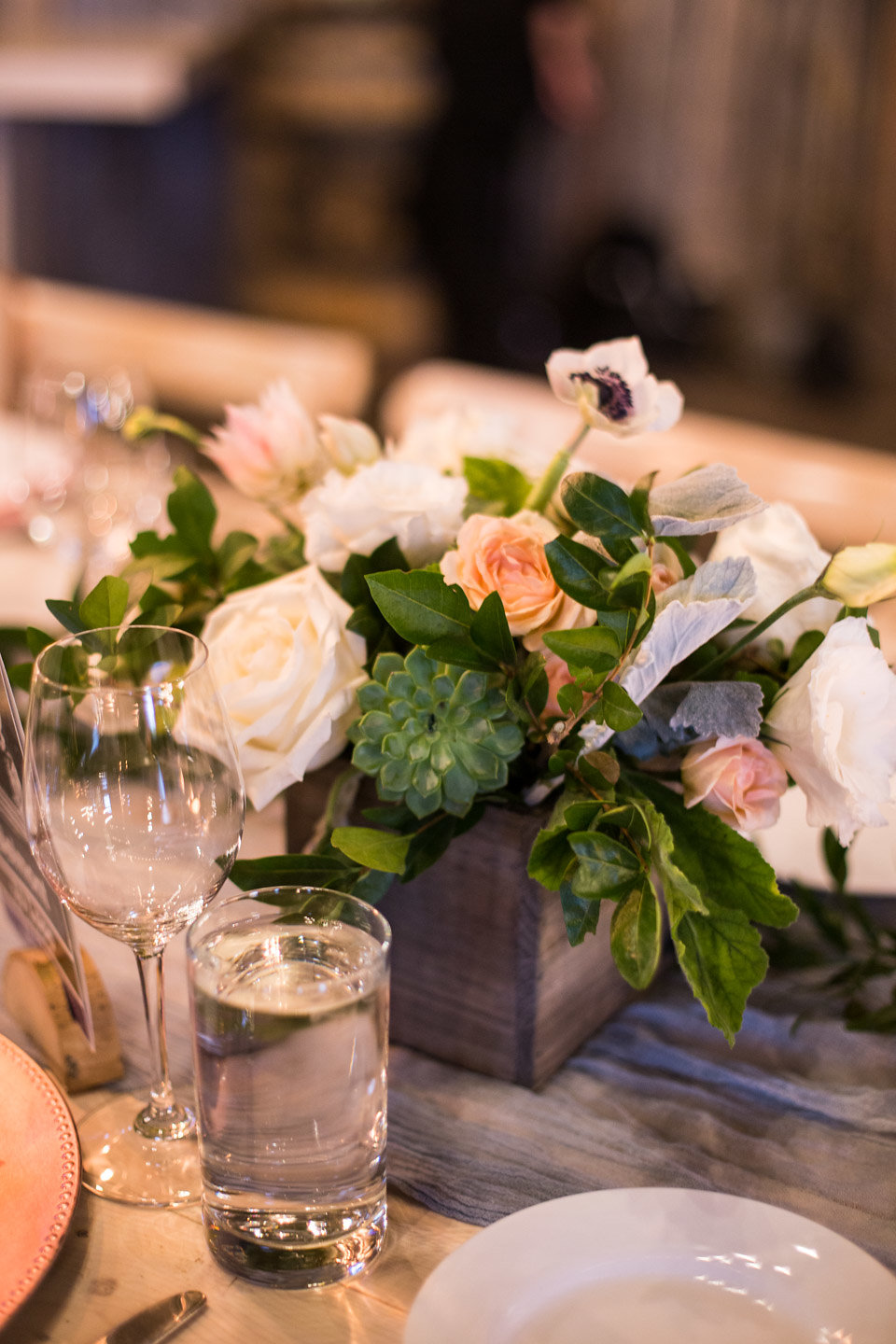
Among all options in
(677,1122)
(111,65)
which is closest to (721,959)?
(677,1122)

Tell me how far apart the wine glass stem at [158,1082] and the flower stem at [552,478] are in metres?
0.31

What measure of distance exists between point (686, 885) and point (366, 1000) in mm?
135

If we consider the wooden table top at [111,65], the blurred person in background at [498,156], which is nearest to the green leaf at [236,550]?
the wooden table top at [111,65]

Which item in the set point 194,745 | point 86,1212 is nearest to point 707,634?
point 194,745

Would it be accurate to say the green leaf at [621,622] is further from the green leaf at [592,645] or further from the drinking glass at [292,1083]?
the drinking glass at [292,1083]

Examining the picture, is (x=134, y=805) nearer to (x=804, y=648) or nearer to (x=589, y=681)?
(x=589, y=681)

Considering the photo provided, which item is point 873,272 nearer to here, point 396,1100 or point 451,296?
point 451,296

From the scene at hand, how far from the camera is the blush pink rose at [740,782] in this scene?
57 centimetres

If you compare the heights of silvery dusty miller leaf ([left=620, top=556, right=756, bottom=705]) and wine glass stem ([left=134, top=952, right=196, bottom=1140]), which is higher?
silvery dusty miller leaf ([left=620, top=556, right=756, bottom=705])

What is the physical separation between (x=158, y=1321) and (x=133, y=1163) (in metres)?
0.10

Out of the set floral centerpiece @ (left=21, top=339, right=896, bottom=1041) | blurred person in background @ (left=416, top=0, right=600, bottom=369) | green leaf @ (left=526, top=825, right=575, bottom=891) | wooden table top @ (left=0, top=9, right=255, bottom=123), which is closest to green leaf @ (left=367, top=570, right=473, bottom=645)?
floral centerpiece @ (left=21, top=339, right=896, bottom=1041)

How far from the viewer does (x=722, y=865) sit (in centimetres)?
57

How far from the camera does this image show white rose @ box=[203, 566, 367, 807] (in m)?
0.60

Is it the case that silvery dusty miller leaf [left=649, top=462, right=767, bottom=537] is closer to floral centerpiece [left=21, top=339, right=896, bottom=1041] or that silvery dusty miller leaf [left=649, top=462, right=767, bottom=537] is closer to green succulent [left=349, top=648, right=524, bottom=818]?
floral centerpiece [left=21, top=339, right=896, bottom=1041]
